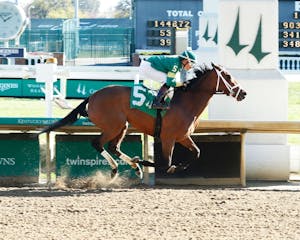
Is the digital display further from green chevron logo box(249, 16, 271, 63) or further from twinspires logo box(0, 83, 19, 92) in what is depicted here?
green chevron logo box(249, 16, 271, 63)

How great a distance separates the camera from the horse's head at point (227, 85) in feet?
34.2

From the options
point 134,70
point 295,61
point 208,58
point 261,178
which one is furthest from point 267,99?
point 295,61

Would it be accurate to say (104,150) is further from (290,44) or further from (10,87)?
(290,44)

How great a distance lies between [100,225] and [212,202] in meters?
1.79

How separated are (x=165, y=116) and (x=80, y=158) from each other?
151cm

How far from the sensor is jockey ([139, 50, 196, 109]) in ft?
33.3

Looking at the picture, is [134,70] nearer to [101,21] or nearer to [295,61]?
[295,61]

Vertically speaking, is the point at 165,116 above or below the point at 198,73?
below

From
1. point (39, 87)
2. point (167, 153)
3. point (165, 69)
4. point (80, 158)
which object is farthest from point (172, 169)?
point (39, 87)

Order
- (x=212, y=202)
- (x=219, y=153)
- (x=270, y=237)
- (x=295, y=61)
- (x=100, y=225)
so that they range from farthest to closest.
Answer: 1. (x=295, y=61)
2. (x=219, y=153)
3. (x=212, y=202)
4. (x=100, y=225)
5. (x=270, y=237)

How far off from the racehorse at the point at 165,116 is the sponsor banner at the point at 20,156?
0.70 metres

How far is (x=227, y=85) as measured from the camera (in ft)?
34.3

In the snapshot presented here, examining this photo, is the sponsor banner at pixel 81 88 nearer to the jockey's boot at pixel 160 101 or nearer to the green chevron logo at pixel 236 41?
the green chevron logo at pixel 236 41

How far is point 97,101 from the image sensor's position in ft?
34.0
